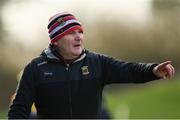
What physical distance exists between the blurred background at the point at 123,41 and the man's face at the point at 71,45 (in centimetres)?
1664

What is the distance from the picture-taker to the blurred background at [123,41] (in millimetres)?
30438

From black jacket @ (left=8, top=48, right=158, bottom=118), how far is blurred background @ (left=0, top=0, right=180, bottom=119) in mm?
16664

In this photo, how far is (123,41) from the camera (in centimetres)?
3791

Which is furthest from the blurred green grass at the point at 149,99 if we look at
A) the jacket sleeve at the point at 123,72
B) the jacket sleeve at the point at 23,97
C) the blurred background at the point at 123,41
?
the jacket sleeve at the point at 23,97

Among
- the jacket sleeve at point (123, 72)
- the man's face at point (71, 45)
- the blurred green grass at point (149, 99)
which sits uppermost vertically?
the man's face at point (71, 45)

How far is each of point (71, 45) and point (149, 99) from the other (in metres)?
23.3

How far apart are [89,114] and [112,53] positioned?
2774 centimetres

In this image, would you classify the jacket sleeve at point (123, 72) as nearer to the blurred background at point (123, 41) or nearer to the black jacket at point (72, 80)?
the black jacket at point (72, 80)

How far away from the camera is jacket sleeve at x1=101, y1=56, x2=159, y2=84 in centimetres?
832

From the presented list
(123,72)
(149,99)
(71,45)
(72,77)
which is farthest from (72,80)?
(149,99)

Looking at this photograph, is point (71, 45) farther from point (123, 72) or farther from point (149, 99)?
point (149, 99)

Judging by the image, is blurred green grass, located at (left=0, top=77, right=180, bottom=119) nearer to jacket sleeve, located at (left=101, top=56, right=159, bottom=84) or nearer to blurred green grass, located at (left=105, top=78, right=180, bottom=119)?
blurred green grass, located at (left=105, top=78, right=180, bottom=119)

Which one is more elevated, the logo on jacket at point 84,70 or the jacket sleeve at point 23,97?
the logo on jacket at point 84,70

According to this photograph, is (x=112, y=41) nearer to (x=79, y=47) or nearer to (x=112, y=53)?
(x=112, y=53)
